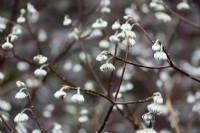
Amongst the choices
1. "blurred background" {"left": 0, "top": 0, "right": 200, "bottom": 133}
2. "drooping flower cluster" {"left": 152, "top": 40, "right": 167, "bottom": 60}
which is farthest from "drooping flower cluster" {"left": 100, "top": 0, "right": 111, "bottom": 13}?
"blurred background" {"left": 0, "top": 0, "right": 200, "bottom": 133}

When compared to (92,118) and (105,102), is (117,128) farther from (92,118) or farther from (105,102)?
(92,118)

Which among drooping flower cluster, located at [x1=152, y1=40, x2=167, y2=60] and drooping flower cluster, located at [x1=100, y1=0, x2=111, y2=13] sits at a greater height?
drooping flower cluster, located at [x1=100, y1=0, x2=111, y2=13]

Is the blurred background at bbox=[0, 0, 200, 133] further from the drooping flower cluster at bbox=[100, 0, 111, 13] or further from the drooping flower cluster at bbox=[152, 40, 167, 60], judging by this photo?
the drooping flower cluster at bbox=[152, 40, 167, 60]

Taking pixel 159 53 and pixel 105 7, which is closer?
pixel 159 53

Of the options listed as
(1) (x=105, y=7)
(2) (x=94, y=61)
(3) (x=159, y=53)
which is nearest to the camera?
(3) (x=159, y=53)

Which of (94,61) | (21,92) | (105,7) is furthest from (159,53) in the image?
(94,61)

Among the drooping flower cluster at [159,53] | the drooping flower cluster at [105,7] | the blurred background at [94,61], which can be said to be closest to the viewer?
the drooping flower cluster at [159,53]

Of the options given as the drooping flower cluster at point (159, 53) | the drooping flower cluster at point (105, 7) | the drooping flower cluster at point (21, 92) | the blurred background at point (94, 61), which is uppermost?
the blurred background at point (94, 61)

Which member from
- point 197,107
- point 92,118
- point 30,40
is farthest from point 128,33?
point 30,40

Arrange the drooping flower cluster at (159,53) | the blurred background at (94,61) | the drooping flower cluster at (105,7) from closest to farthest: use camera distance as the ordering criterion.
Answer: the drooping flower cluster at (159,53) < the drooping flower cluster at (105,7) < the blurred background at (94,61)

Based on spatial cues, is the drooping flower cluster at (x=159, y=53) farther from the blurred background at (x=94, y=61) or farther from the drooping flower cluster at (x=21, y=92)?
the blurred background at (x=94, y=61)

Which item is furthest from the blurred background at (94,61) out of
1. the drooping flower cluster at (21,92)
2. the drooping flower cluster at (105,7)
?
the drooping flower cluster at (21,92)

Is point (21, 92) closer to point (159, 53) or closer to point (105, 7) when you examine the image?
point (159, 53)
